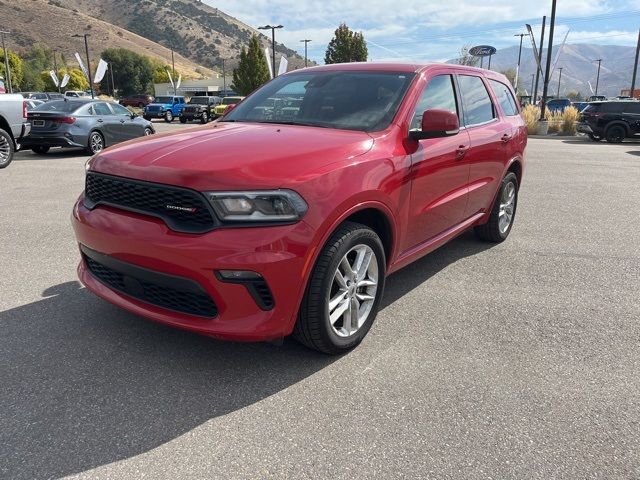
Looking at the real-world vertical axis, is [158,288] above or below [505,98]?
below

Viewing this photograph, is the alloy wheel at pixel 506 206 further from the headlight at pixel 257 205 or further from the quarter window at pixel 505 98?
the headlight at pixel 257 205

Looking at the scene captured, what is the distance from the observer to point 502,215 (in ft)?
19.0

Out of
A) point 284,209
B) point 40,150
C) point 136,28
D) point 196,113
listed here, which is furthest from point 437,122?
point 136,28

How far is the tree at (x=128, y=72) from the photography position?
90938 mm

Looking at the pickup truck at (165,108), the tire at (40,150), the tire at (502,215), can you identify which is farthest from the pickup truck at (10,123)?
the pickup truck at (165,108)

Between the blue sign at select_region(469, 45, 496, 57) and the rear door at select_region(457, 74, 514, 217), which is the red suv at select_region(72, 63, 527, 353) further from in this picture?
→ the blue sign at select_region(469, 45, 496, 57)

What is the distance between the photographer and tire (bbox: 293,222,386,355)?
2.89 meters

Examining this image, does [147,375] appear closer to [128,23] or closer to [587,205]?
[587,205]

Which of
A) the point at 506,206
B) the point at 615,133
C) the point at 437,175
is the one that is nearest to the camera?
the point at 437,175

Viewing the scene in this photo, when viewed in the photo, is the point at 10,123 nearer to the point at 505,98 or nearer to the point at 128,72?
the point at 505,98

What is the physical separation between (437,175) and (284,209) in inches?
66.3

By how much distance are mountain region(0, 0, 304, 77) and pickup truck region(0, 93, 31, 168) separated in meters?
108

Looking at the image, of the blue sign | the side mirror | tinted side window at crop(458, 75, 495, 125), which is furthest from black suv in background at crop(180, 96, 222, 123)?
the side mirror

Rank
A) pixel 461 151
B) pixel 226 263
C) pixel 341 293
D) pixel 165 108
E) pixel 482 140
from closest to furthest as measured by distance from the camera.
→ pixel 226 263, pixel 341 293, pixel 461 151, pixel 482 140, pixel 165 108
